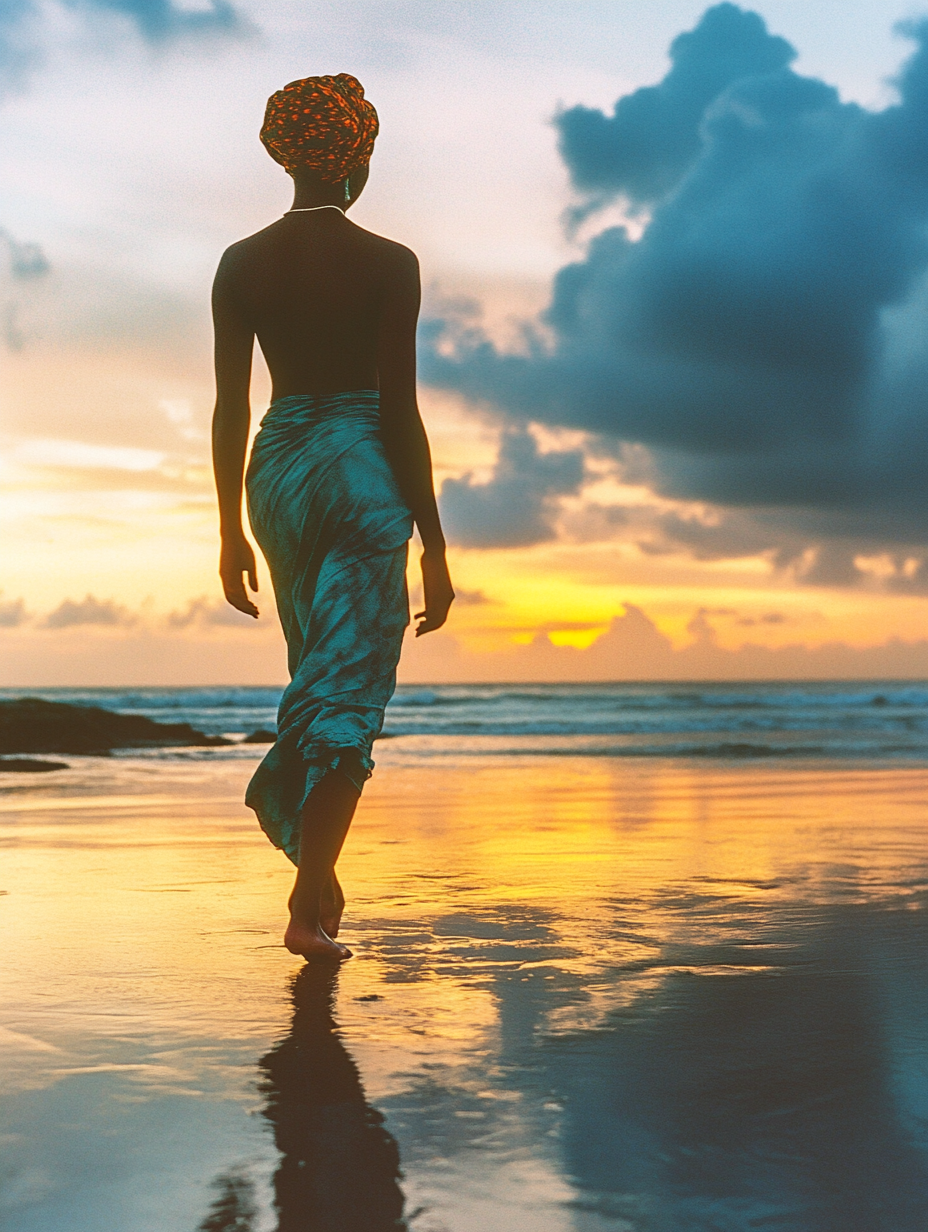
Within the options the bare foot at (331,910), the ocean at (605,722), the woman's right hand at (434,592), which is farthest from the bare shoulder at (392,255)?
the ocean at (605,722)

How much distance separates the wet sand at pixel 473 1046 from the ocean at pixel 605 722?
10441 millimetres

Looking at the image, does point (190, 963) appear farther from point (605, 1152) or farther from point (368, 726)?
point (605, 1152)

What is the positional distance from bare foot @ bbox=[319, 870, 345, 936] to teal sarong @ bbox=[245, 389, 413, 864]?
0.37 ft

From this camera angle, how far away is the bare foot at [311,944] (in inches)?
119

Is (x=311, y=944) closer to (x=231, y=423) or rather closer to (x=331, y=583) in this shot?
(x=331, y=583)

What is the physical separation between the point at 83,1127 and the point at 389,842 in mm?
3738

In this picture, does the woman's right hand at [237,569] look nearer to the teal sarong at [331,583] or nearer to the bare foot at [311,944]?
the teal sarong at [331,583]

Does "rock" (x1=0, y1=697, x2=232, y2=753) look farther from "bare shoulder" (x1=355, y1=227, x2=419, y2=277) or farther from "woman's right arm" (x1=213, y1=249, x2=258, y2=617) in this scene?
"bare shoulder" (x1=355, y1=227, x2=419, y2=277)

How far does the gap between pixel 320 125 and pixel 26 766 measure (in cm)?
916

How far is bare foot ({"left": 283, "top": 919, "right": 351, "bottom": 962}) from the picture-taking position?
3021 mm

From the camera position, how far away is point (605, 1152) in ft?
5.72

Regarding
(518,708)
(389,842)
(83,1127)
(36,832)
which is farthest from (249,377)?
(518,708)

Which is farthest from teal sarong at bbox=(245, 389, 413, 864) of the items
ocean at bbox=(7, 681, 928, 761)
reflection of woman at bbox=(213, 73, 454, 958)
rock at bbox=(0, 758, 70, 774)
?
ocean at bbox=(7, 681, 928, 761)

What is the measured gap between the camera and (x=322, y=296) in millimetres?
3383
